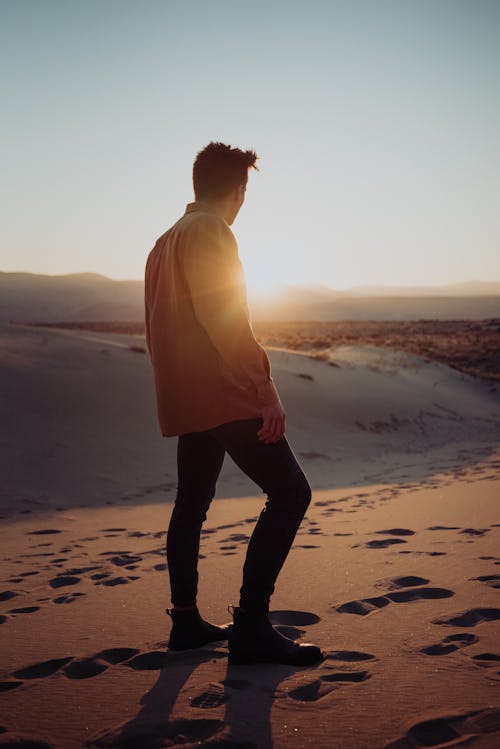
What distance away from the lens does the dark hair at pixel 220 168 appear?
272 centimetres

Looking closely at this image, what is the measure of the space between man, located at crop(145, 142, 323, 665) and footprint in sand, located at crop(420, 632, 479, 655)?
15.9 inches

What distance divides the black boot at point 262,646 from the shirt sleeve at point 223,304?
0.82m

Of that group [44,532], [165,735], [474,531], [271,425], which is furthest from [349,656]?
[44,532]

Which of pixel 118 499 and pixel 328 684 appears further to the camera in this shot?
pixel 118 499

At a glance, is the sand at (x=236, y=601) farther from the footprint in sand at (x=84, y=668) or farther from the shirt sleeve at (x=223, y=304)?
the shirt sleeve at (x=223, y=304)

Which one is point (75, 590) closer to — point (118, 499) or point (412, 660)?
point (412, 660)

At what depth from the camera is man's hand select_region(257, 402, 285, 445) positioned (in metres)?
2.49

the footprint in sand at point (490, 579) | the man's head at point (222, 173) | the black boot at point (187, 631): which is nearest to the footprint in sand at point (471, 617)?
the footprint in sand at point (490, 579)

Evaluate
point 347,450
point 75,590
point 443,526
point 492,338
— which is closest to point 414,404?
point 347,450

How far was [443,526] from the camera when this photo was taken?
4.63 m

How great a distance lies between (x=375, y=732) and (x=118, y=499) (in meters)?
5.56

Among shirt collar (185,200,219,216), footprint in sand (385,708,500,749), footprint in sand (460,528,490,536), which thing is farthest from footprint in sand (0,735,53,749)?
footprint in sand (460,528,490,536)

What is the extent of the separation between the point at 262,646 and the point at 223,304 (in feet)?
4.17

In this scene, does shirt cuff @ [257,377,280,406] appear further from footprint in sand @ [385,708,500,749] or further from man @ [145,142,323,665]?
footprint in sand @ [385,708,500,749]
